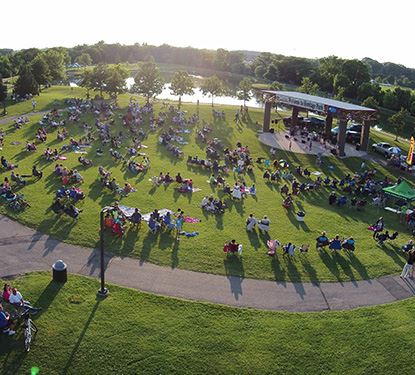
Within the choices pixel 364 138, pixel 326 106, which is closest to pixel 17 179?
pixel 326 106

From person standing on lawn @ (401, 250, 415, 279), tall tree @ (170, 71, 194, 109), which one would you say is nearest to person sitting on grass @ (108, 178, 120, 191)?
person standing on lawn @ (401, 250, 415, 279)

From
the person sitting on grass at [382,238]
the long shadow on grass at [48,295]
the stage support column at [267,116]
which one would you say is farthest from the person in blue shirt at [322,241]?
the stage support column at [267,116]

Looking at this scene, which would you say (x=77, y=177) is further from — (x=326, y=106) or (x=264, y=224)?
(x=326, y=106)

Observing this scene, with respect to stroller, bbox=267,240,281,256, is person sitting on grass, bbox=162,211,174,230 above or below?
above

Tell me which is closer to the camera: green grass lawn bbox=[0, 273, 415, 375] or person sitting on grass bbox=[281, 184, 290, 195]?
green grass lawn bbox=[0, 273, 415, 375]

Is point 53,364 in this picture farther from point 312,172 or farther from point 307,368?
point 312,172

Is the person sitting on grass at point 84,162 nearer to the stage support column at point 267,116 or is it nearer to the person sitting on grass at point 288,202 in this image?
the person sitting on grass at point 288,202

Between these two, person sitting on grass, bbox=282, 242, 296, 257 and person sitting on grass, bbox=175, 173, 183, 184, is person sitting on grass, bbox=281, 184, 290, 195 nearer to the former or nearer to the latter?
person sitting on grass, bbox=175, 173, 183, 184
